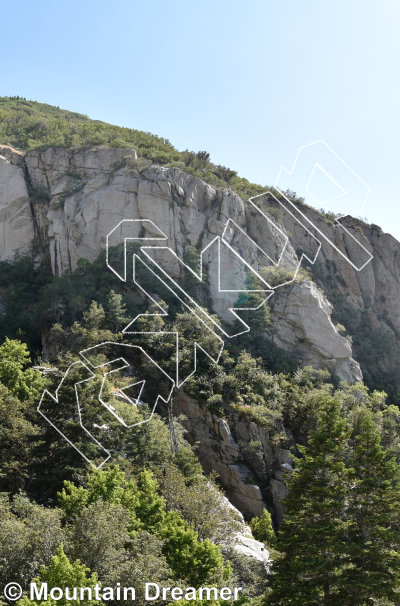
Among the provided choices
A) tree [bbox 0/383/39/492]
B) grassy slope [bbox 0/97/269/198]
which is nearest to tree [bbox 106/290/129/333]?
tree [bbox 0/383/39/492]

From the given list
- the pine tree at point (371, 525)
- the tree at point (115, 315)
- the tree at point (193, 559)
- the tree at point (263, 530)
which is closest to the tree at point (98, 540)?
the tree at point (193, 559)

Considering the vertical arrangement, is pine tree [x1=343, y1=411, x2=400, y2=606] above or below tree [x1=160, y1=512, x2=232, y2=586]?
above

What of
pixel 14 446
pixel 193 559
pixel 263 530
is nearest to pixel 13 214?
pixel 14 446

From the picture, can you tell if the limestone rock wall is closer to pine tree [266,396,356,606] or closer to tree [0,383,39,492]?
tree [0,383,39,492]

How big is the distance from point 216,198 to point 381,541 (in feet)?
105

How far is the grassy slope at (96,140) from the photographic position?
43.3 metres

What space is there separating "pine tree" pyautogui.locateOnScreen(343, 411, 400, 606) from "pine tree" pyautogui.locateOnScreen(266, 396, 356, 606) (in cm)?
37

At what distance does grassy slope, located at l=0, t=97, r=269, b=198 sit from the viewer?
43.3 metres

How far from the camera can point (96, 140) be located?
43.8 metres

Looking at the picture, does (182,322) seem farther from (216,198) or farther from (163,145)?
(163,145)

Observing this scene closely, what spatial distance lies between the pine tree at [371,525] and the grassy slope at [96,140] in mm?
32169

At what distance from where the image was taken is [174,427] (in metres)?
22.5

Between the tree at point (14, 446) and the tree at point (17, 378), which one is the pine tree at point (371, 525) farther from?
the tree at point (17, 378)

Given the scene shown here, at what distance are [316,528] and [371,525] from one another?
1.75 m
